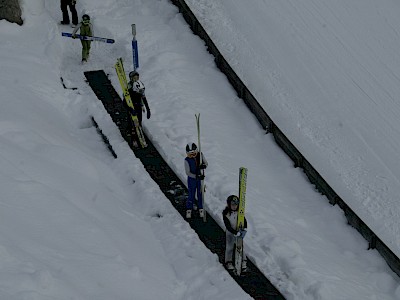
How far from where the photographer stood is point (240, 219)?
10.9 meters

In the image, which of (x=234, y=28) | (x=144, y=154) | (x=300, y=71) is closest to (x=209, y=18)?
(x=234, y=28)

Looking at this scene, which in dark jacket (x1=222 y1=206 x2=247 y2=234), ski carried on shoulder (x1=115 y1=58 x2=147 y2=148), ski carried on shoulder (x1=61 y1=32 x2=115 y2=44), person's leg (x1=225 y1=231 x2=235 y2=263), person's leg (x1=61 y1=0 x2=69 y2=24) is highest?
dark jacket (x1=222 y1=206 x2=247 y2=234)

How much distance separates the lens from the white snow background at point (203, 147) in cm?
1026

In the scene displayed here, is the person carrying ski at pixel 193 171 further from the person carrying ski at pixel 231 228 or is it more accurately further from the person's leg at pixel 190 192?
the person carrying ski at pixel 231 228

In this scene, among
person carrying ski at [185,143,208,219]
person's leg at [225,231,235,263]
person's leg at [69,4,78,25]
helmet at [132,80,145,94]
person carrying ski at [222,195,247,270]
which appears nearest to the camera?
person carrying ski at [222,195,247,270]

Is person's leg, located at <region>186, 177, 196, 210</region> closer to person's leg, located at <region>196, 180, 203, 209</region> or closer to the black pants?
person's leg, located at <region>196, 180, 203, 209</region>

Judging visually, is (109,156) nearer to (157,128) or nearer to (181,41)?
(157,128)

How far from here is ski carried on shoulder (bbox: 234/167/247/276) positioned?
1081 centimetres

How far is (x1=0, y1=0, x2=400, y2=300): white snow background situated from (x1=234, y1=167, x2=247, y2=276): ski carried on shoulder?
34cm

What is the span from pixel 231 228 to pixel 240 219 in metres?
0.23

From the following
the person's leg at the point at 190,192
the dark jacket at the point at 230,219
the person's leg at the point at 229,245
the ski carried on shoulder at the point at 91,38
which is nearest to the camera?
the dark jacket at the point at 230,219

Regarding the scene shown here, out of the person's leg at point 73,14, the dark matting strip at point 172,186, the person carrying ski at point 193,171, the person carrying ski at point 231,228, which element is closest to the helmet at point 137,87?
the dark matting strip at point 172,186

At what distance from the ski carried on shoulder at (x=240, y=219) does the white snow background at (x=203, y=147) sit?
0.34 metres

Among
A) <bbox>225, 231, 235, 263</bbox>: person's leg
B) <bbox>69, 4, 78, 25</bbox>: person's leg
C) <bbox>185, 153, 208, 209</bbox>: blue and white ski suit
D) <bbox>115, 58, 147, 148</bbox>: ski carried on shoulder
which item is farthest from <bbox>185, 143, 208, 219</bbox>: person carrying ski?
<bbox>69, 4, 78, 25</bbox>: person's leg
